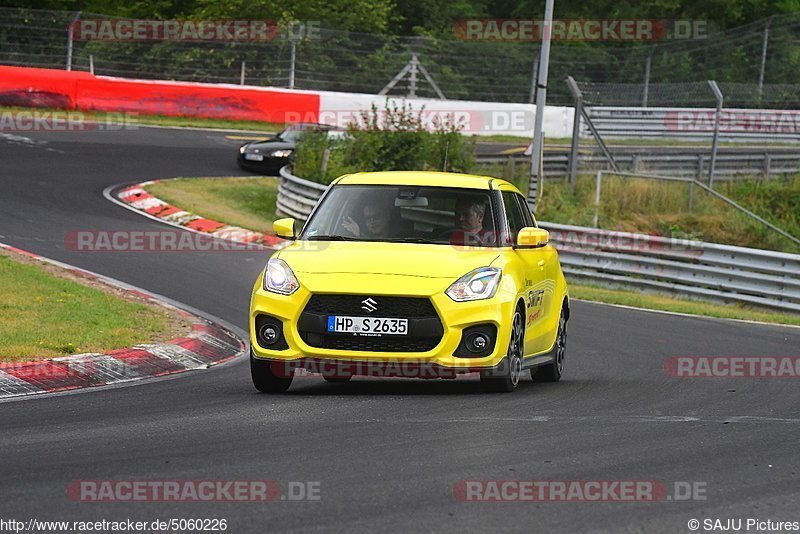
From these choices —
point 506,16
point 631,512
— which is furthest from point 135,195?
point 506,16

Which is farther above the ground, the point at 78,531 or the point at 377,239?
the point at 377,239

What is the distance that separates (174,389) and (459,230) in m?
2.34

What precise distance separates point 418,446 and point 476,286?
212 centimetres

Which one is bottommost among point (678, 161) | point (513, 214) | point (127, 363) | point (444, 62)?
point (127, 363)

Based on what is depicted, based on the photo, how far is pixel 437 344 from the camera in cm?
900

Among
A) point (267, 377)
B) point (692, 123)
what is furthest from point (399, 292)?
point (692, 123)

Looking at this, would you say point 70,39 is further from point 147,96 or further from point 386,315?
point 386,315

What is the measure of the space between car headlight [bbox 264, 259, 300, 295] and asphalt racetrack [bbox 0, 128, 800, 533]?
733 millimetres

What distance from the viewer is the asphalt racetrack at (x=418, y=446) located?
18.9 ft

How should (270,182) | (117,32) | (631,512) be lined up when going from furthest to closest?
(117,32)
(270,182)
(631,512)

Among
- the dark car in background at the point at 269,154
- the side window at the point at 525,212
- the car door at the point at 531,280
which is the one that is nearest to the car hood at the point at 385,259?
the car door at the point at 531,280

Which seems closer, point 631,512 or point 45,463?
point 631,512

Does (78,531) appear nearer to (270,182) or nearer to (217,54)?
(270,182)

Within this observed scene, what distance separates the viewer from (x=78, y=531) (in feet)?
17.5
